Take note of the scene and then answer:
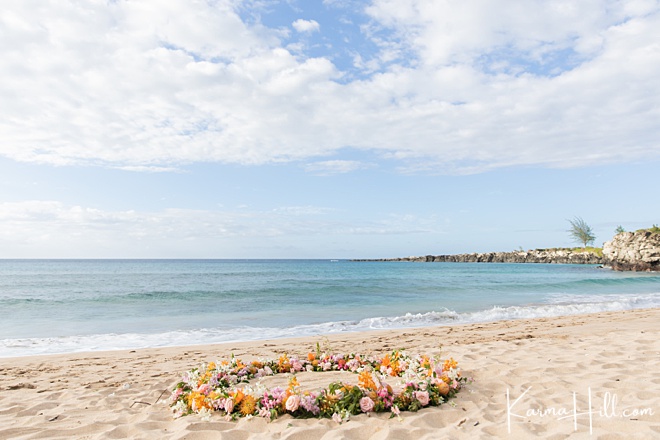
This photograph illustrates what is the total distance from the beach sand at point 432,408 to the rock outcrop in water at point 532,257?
280ft

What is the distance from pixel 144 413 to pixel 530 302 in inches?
813

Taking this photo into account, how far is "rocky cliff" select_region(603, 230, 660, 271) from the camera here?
167 ft

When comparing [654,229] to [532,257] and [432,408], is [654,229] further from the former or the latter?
[432,408]

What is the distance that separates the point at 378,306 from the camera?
759 inches

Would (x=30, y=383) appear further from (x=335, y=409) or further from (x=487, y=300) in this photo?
(x=487, y=300)

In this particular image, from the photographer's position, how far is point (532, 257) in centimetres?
10169

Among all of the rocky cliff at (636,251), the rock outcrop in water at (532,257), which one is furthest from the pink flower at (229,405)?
the rock outcrop in water at (532,257)

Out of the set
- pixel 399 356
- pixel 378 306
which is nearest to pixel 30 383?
pixel 399 356

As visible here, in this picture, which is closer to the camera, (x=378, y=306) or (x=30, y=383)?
(x=30, y=383)

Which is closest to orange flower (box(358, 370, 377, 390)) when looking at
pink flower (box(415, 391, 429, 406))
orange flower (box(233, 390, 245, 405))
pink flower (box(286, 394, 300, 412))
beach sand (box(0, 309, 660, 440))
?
beach sand (box(0, 309, 660, 440))

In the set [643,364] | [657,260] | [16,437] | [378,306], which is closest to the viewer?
[16,437]

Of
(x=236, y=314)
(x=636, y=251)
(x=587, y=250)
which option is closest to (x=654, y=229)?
(x=636, y=251)

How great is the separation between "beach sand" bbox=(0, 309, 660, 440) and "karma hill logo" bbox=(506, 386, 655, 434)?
11 mm

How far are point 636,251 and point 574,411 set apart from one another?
203 ft
